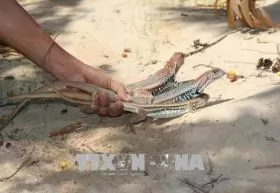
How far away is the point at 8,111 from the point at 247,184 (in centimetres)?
123

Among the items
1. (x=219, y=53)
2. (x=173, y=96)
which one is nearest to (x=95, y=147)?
(x=173, y=96)

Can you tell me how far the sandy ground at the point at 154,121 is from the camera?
7.99 ft

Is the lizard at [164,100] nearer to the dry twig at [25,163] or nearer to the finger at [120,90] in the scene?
the finger at [120,90]

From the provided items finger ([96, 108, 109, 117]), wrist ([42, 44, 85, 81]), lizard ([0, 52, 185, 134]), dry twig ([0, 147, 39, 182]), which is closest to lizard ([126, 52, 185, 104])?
lizard ([0, 52, 185, 134])

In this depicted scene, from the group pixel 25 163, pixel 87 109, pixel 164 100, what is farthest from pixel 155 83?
pixel 25 163

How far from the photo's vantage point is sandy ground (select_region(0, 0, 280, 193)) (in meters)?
2.44

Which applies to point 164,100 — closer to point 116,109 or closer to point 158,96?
point 158,96

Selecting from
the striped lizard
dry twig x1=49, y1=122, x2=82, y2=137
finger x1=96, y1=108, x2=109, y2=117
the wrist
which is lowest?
dry twig x1=49, y1=122, x2=82, y2=137

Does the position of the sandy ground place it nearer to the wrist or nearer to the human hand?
the human hand

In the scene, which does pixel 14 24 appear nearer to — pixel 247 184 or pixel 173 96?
pixel 173 96

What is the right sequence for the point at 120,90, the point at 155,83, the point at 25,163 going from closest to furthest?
1. the point at 25,163
2. the point at 120,90
3. the point at 155,83

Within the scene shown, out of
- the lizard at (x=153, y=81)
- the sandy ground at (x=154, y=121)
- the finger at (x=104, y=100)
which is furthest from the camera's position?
the lizard at (x=153, y=81)

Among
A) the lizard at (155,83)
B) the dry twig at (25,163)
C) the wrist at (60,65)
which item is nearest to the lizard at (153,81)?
the lizard at (155,83)

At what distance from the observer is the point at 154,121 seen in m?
2.81
